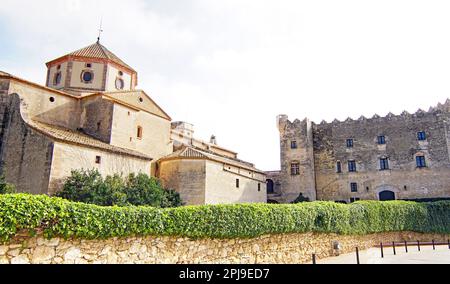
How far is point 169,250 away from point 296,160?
94.3 feet

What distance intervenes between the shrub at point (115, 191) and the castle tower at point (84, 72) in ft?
33.2

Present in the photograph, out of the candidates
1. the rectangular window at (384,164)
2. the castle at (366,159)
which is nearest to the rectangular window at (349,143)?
the castle at (366,159)

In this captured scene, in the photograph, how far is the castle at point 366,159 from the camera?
33.9 metres

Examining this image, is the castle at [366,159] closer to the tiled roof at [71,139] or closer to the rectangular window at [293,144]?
the rectangular window at [293,144]

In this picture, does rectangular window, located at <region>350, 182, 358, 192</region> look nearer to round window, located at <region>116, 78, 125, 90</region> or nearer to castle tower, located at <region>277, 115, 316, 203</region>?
castle tower, located at <region>277, 115, 316, 203</region>

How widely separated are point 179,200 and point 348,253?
1210cm

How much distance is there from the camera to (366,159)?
36500 mm

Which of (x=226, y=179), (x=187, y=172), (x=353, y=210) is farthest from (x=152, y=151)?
(x=353, y=210)

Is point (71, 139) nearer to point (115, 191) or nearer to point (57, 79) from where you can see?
point (115, 191)

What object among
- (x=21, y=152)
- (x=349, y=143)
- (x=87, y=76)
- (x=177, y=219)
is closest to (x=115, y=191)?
(x=21, y=152)

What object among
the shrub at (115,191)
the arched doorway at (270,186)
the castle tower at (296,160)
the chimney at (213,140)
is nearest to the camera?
the shrub at (115,191)
